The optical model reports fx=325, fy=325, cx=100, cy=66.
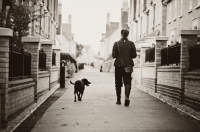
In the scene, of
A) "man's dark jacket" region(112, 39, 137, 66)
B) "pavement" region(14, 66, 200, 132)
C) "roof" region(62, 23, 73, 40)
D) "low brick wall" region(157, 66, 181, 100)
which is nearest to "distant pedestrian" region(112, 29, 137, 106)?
"man's dark jacket" region(112, 39, 137, 66)

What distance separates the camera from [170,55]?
12.2m

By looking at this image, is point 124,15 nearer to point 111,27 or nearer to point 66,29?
point 111,27

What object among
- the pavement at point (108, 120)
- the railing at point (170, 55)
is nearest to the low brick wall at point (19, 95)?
the pavement at point (108, 120)

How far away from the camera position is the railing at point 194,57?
8941mm

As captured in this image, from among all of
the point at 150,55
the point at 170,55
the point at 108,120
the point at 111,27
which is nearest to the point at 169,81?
the point at 170,55

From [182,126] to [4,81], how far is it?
3.51 meters

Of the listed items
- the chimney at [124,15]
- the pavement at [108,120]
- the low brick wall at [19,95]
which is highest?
the chimney at [124,15]

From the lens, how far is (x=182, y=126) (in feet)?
20.3

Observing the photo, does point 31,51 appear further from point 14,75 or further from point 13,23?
point 13,23

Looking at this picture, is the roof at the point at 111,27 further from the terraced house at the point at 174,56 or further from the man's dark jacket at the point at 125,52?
the man's dark jacket at the point at 125,52

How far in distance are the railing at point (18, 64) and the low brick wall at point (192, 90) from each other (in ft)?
15.2

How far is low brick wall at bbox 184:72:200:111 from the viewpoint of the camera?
8.40m

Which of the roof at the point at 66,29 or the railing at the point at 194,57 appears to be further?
the roof at the point at 66,29

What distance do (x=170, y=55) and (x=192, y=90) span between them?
3.42 meters
